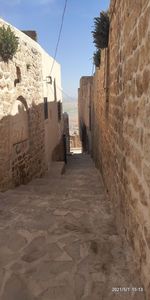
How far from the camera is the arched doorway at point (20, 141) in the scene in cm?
633

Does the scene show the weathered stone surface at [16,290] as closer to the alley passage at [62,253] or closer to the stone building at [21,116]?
the alley passage at [62,253]

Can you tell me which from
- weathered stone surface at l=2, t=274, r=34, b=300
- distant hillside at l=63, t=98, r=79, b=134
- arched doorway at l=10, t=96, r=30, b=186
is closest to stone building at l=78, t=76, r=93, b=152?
arched doorway at l=10, t=96, r=30, b=186

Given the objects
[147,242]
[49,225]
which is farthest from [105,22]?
[147,242]

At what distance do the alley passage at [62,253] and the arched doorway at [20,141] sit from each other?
1691 millimetres

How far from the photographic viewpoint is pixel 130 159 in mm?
2941

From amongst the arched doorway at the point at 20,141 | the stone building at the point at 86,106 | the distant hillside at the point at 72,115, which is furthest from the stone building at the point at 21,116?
the distant hillside at the point at 72,115

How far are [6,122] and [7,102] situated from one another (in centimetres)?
45

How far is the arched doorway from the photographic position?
Answer: 6328mm

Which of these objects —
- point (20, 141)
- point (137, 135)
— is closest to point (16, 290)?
point (137, 135)

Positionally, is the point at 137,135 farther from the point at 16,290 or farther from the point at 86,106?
the point at 86,106

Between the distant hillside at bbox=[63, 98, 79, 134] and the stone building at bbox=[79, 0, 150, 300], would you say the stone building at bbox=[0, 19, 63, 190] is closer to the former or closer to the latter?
the stone building at bbox=[79, 0, 150, 300]

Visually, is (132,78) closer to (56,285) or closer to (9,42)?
(56,285)

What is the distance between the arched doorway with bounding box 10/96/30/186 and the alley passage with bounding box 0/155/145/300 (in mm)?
1691

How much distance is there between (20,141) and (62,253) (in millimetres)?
4168
